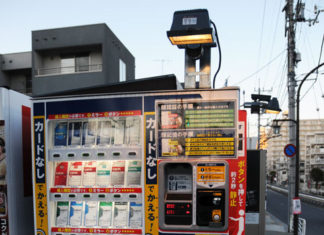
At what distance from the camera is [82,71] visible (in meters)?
14.8

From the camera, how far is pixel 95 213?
3400 mm

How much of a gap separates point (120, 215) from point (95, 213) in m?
0.35

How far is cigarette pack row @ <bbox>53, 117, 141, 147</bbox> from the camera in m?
3.41

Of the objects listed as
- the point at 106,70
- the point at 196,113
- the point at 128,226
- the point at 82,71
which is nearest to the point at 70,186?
the point at 128,226

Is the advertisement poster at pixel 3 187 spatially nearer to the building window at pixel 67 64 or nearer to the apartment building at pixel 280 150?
the building window at pixel 67 64

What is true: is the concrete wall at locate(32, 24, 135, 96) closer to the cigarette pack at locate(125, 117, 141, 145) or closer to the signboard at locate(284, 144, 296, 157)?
the signboard at locate(284, 144, 296, 157)

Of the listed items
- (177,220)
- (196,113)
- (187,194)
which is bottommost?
(177,220)

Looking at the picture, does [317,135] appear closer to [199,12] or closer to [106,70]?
[106,70]

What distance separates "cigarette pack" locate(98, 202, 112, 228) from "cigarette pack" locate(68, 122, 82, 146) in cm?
92

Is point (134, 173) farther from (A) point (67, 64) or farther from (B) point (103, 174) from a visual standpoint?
(A) point (67, 64)

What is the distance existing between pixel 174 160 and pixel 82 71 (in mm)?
13196

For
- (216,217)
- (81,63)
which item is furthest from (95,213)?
(81,63)

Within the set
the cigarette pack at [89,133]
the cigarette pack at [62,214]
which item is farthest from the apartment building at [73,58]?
the cigarette pack at [62,214]

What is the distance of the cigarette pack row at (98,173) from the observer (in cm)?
339
